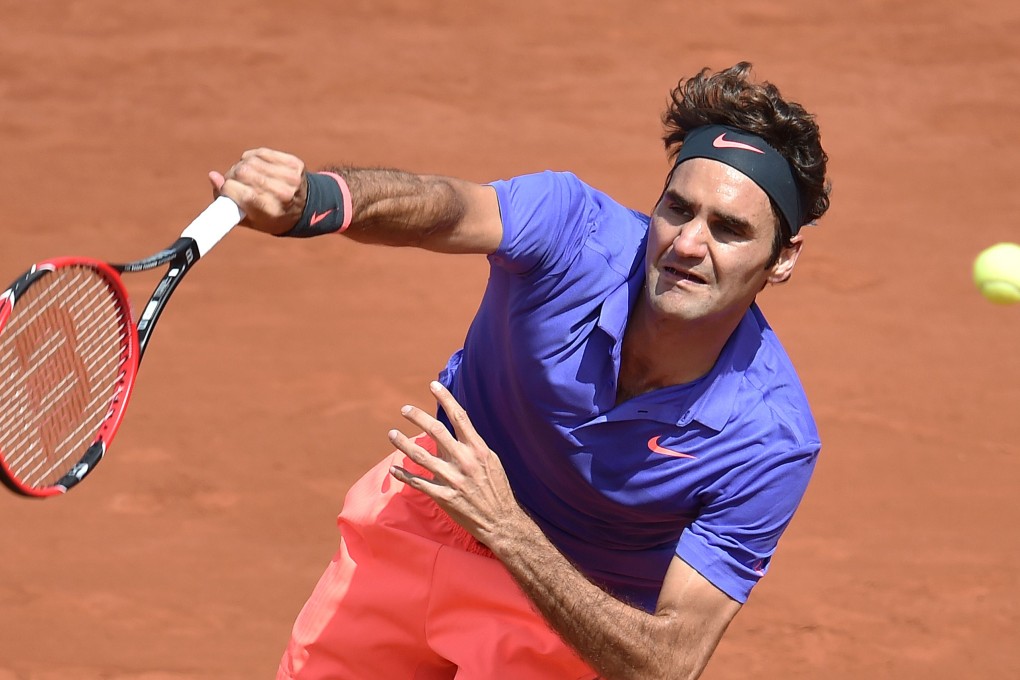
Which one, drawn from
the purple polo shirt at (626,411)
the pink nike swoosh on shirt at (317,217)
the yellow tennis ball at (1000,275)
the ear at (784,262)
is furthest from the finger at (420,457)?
the yellow tennis ball at (1000,275)

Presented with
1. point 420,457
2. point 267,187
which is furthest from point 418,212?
point 420,457

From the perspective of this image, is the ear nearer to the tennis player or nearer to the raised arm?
the tennis player

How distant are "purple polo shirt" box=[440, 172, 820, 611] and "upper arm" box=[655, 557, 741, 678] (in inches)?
1.1

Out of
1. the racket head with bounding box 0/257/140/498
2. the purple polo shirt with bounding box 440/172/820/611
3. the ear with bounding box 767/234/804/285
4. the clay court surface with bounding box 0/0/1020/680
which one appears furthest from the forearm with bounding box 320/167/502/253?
the clay court surface with bounding box 0/0/1020/680

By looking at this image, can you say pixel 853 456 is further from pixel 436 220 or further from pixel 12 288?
pixel 12 288

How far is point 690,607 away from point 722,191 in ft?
3.14

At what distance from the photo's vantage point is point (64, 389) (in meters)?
3.74

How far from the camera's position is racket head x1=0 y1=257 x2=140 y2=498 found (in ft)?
10.1

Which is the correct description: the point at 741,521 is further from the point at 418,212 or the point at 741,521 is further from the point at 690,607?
the point at 418,212

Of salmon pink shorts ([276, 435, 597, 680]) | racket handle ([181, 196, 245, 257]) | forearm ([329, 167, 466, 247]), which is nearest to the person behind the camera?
racket handle ([181, 196, 245, 257])

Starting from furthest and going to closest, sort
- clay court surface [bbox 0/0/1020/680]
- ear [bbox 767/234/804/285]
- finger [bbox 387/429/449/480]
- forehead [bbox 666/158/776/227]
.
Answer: clay court surface [bbox 0/0/1020/680] → ear [bbox 767/234/804/285] → forehead [bbox 666/158/776/227] → finger [bbox 387/429/449/480]

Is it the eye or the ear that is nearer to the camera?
the eye

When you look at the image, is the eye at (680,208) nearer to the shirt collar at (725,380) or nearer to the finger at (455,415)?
the shirt collar at (725,380)

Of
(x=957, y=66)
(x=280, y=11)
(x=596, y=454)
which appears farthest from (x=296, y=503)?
(x=957, y=66)
